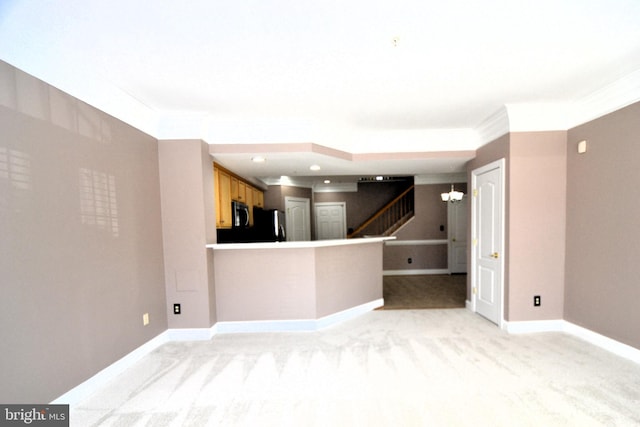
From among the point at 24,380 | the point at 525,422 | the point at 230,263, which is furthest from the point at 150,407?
the point at 525,422

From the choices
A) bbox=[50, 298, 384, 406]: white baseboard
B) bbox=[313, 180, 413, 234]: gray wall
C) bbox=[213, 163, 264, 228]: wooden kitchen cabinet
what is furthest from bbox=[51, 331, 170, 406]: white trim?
bbox=[313, 180, 413, 234]: gray wall

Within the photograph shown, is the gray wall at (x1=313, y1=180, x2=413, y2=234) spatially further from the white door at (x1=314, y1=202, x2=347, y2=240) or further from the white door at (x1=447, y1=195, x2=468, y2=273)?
the white door at (x1=447, y1=195, x2=468, y2=273)

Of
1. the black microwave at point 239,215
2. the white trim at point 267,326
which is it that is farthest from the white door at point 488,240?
the black microwave at point 239,215

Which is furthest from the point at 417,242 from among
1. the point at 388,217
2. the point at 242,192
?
the point at 242,192

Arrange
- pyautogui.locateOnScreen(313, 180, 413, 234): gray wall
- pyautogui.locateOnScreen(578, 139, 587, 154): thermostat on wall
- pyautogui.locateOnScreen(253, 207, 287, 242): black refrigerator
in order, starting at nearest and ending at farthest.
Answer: pyautogui.locateOnScreen(578, 139, 587, 154): thermostat on wall → pyautogui.locateOnScreen(253, 207, 287, 242): black refrigerator → pyautogui.locateOnScreen(313, 180, 413, 234): gray wall

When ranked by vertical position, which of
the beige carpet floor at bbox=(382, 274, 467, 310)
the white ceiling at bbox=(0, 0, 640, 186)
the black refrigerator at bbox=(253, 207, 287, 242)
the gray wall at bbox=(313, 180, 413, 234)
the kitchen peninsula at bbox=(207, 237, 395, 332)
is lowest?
the beige carpet floor at bbox=(382, 274, 467, 310)

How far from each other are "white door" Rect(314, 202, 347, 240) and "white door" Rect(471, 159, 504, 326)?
4068 mm

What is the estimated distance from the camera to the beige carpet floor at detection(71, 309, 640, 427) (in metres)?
1.66

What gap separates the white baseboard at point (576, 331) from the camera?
222 cm

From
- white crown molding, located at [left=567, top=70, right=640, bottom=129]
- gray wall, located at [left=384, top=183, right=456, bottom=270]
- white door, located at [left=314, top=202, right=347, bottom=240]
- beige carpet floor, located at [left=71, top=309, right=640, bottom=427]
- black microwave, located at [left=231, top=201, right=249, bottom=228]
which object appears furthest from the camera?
white door, located at [left=314, top=202, right=347, bottom=240]

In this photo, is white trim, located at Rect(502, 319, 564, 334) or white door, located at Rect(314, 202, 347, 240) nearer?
white trim, located at Rect(502, 319, 564, 334)

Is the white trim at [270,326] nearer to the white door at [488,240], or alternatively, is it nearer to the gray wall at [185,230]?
the gray wall at [185,230]

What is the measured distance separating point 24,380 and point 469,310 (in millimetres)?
4464

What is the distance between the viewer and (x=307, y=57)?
5.93ft
